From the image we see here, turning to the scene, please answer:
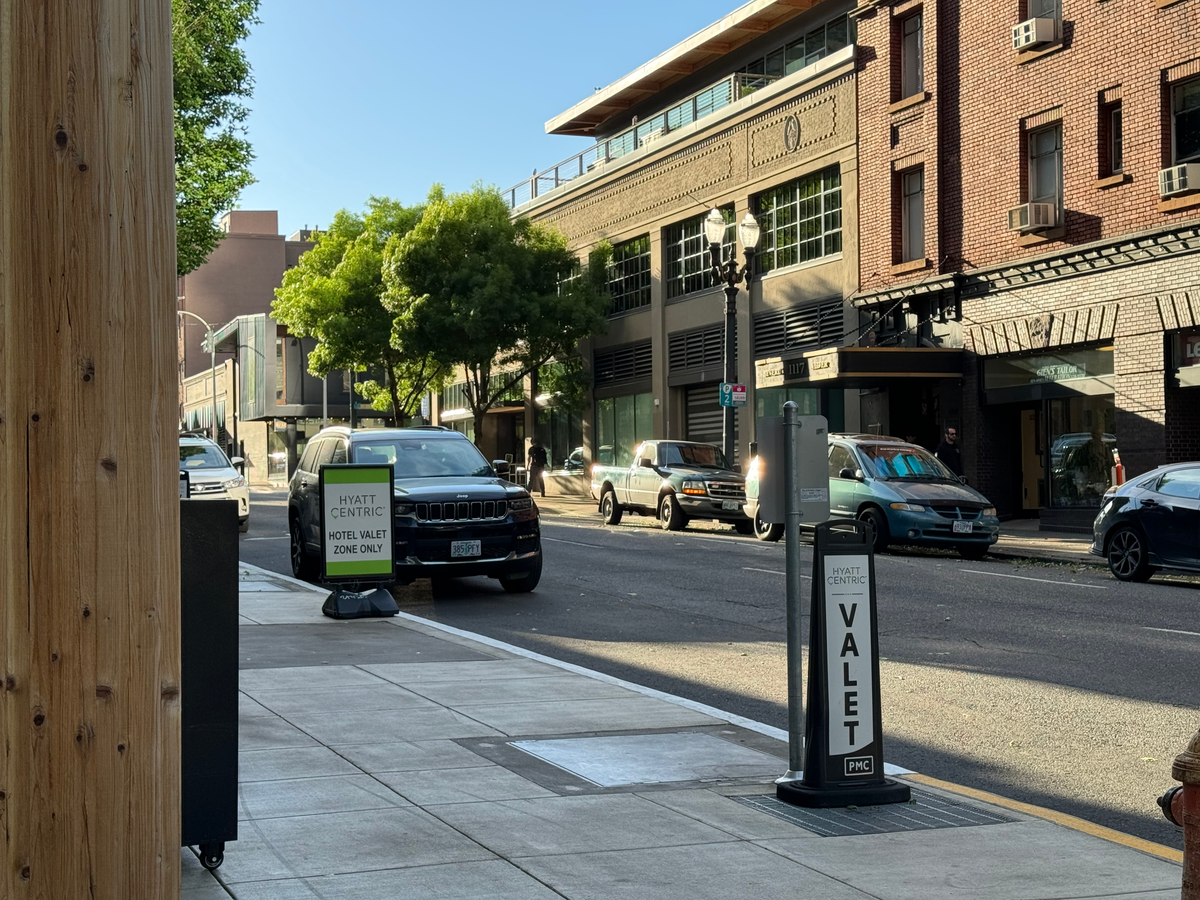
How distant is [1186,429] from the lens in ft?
79.5

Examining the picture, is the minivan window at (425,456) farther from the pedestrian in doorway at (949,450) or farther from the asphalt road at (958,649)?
the pedestrian in doorway at (949,450)

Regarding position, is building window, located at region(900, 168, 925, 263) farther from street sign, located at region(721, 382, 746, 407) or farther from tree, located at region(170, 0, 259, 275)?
tree, located at region(170, 0, 259, 275)

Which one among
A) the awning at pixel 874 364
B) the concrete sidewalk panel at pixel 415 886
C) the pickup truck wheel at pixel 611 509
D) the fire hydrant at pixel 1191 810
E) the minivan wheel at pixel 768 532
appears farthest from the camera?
the pickup truck wheel at pixel 611 509

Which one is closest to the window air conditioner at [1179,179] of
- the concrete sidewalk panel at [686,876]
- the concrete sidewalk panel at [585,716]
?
the concrete sidewalk panel at [585,716]

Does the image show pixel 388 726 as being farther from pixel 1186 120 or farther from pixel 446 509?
pixel 1186 120

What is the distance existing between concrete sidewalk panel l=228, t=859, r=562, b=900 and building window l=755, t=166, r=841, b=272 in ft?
96.0

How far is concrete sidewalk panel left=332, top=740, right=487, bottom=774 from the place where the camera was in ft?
22.9

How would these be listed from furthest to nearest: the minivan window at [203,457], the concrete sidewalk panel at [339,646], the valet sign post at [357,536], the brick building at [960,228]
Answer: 1. the minivan window at [203,457]
2. the brick building at [960,228]
3. the valet sign post at [357,536]
4. the concrete sidewalk panel at [339,646]

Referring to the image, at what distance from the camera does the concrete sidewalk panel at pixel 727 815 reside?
5855 millimetres

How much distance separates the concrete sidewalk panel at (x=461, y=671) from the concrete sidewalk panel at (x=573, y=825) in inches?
136

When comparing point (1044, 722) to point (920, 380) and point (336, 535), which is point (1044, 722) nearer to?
point (336, 535)

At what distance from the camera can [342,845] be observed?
549 cm

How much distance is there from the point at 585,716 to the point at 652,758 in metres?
1.25

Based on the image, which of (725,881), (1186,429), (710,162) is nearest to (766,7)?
(710,162)
